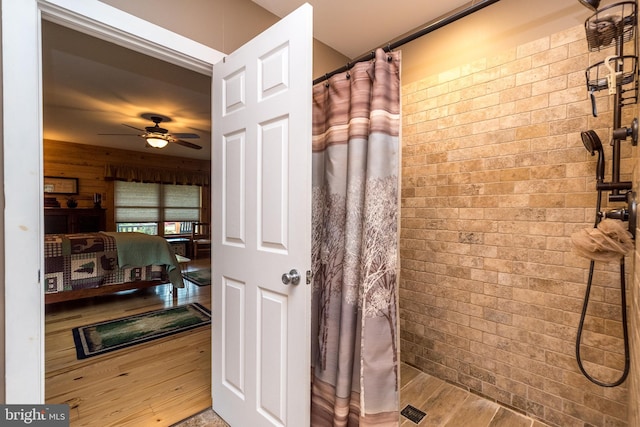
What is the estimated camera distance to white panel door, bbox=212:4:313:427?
1.26m

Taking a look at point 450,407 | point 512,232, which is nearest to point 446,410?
point 450,407

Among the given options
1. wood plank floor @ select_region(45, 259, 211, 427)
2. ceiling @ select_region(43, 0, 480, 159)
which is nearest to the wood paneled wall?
ceiling @ select_region(43, 0, 480, 159)

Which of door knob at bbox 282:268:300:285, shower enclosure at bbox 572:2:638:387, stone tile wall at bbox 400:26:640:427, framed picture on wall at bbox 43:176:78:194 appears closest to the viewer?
shower enclosure at bbox 572:2:638:387

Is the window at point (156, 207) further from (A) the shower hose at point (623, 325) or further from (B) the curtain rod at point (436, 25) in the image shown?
(A) the shower hose at point (623, 325)

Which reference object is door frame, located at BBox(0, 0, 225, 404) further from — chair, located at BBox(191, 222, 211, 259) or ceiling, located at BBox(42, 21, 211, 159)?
chair, located at BBox(191, 222, 211, 259)

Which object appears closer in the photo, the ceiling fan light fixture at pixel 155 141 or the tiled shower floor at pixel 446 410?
the tiled shower floor at pixel 446 410

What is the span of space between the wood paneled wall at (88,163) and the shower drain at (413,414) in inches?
268

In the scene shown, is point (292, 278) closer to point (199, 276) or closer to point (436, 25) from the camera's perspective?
point (436, 25)

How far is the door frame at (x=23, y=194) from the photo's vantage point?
3.65 feet

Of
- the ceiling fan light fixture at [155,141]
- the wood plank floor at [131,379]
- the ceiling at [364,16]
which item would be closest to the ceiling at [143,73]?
the ceiling at [364,16]

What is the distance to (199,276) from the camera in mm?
5203

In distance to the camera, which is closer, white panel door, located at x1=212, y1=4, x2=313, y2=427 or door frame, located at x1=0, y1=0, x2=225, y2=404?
door frame, located at x1=0, y1=0, x2=225, y2=404

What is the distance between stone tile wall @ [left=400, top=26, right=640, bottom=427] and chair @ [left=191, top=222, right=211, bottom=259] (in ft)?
19.4

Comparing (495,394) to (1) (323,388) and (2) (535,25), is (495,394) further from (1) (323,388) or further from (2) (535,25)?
(2) (535,25)
